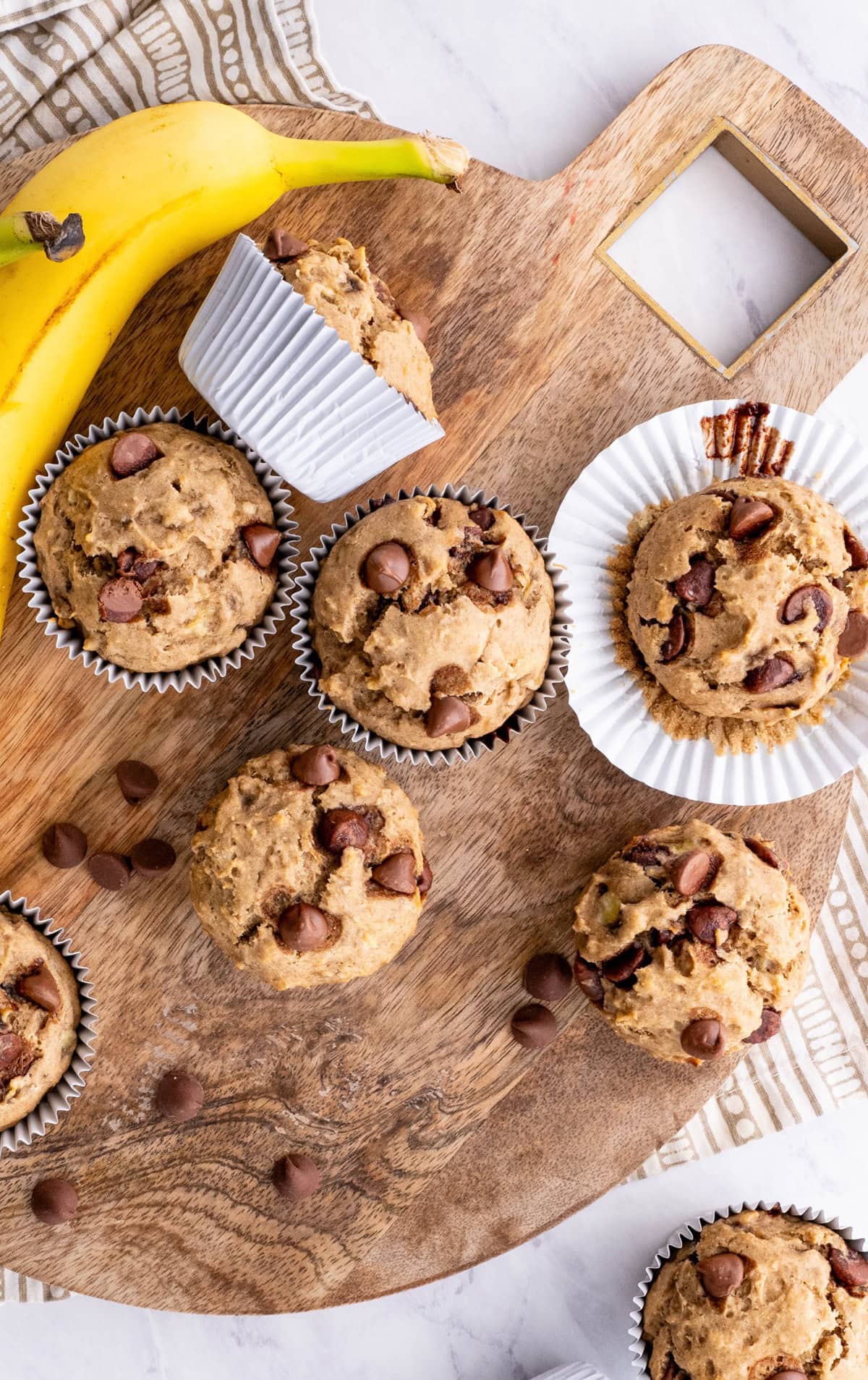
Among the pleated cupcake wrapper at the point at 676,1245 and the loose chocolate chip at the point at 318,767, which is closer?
the loose chocolate chip at the point at 318,767

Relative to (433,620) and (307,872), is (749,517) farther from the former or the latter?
(307,872)

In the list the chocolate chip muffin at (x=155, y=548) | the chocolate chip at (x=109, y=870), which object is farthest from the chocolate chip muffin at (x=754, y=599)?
the chocolate chip at (x=109, y=870)

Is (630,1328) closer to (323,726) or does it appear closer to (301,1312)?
(301,1312)

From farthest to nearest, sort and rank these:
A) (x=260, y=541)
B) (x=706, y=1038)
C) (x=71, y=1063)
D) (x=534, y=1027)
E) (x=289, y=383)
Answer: (x=534, y=1027), (x=71, y=1063), (x=706, y=1038), (x=260, y=541), (x=289, y=383)

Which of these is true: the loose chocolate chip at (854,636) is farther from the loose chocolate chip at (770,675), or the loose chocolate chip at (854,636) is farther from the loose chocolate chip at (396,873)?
the loose chocolate chip at (396,873)

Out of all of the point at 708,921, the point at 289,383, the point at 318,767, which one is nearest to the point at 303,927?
the point at 318,767

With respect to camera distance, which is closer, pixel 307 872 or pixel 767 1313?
pixel 307 872
